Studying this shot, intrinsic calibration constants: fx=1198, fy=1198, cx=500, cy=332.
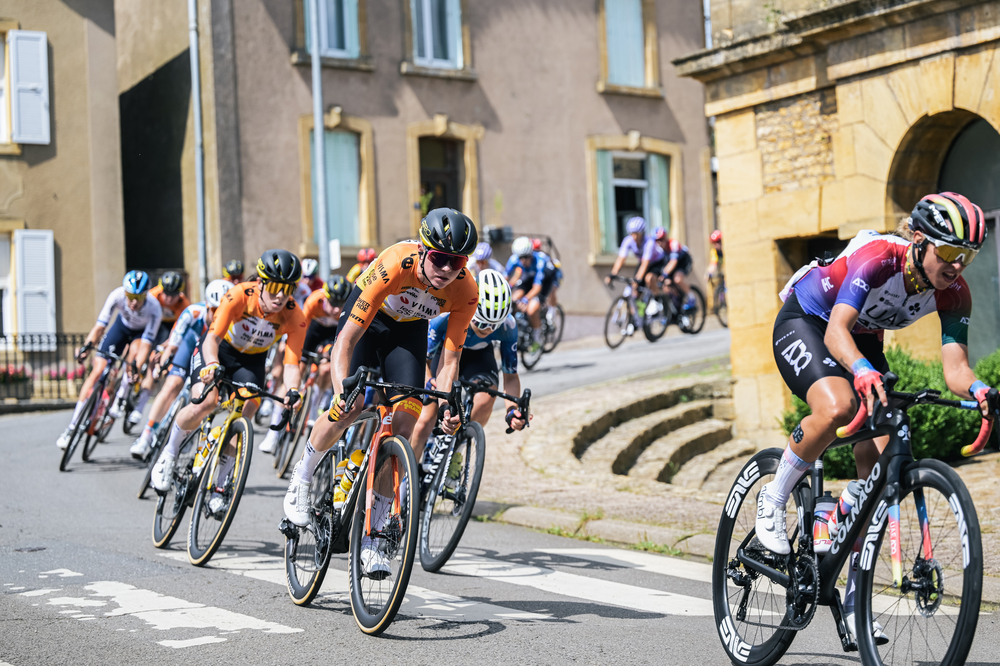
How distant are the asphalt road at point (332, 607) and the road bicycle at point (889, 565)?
0.42 metres

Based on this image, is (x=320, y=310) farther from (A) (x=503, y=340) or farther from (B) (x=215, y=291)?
(A) (x=503, y=340)

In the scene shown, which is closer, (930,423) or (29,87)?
(930,423)

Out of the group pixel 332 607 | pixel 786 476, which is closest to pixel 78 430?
pixel 332 607

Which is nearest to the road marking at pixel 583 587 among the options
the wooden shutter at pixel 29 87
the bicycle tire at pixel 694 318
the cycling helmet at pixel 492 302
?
the cycling helmet at pixel 492 302

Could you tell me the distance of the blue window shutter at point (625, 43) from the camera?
2756cm

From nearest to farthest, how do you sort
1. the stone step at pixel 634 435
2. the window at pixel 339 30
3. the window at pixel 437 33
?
the stone step at pixel 634 435, the window at pixel 339 30, the window at pixel 437 33

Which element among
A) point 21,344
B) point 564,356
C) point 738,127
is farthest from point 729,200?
point 21,344

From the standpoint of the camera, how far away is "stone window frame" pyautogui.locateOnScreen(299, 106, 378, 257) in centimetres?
2375

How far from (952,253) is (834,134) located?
951cm

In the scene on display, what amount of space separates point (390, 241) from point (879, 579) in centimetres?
2103

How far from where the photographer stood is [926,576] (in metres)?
4.14

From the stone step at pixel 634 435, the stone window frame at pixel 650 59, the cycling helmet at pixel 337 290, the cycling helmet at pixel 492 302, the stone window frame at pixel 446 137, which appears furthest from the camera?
the stone window frame at pixel 650 59

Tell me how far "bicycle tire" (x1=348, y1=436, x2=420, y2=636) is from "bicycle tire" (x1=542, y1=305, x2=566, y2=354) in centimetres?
1521

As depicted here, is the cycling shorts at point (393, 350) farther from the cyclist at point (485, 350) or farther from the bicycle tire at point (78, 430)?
the bicycle tire at point (78, 430)
